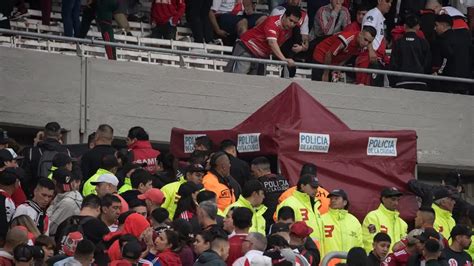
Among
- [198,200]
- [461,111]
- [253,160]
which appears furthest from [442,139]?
[198,200]

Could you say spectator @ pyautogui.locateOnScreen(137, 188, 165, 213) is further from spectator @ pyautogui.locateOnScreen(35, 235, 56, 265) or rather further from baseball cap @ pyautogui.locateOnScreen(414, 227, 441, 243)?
baseball cap @ pyautogui.locateOnScreen(414, 227, 441, 243)

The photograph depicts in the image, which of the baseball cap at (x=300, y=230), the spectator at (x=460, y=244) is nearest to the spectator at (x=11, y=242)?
the baseball cap at (x=300, y=230)

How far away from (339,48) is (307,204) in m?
6.49

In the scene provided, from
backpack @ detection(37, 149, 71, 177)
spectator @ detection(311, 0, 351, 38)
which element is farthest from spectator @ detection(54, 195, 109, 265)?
spectator @ detection(311, 0, 351, 38)

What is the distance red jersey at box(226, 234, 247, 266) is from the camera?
16.0 meters

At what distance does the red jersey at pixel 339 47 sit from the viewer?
2477 cm

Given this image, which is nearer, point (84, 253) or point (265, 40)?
point (84, 253)

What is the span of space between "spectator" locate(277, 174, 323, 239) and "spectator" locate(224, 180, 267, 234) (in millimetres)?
230

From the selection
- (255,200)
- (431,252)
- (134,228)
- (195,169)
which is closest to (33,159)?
(195,169)

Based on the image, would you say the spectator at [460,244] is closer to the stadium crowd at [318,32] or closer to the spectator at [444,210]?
the spectator at [444,210]

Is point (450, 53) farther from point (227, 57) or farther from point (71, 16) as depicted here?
point (71, 16)

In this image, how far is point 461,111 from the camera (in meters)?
25.3

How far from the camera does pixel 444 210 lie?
20219 mm

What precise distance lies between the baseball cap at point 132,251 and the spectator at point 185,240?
0.79 meters
